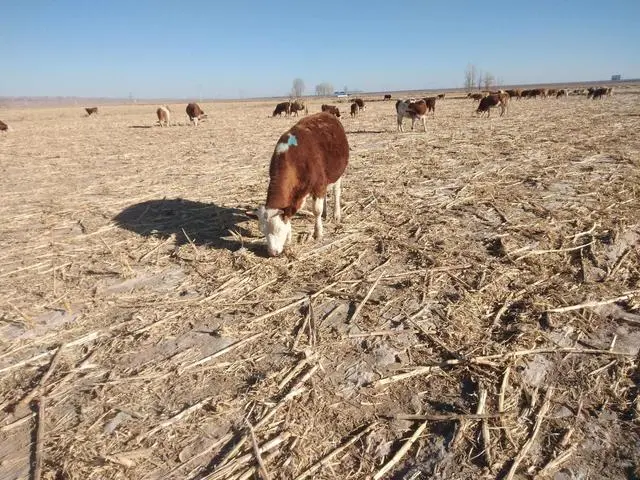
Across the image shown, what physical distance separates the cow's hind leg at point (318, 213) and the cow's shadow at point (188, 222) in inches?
36.4

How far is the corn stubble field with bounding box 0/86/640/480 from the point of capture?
2746 millimetres

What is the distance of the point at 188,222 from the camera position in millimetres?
7316

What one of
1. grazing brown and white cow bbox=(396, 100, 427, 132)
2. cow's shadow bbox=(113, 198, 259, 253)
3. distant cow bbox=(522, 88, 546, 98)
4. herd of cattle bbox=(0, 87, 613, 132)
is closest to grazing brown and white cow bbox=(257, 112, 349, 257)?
cow's shadow bbox=(113, 198, 259, 253)

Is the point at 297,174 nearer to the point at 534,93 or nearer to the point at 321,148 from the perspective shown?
the point at 321,148

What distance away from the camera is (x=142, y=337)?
13.2 ft

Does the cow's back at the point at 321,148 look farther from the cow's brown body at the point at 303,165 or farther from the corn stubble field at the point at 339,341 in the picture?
the corn stubble field at the point at 339,341

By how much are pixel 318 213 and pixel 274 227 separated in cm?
98

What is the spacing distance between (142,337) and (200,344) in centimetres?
61

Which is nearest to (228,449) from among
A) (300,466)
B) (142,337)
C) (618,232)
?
(300,466)

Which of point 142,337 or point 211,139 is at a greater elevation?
point 211,139

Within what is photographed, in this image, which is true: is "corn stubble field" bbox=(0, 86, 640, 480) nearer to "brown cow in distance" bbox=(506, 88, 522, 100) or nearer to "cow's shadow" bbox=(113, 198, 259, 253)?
"cow's shadow" bbox=(113, 198, 259, 253)

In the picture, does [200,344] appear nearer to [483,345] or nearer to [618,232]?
[483,345]

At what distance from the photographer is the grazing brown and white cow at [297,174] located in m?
5.39

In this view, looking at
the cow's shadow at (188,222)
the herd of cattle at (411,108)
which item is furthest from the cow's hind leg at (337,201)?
the herd of cattle at (411,108)
